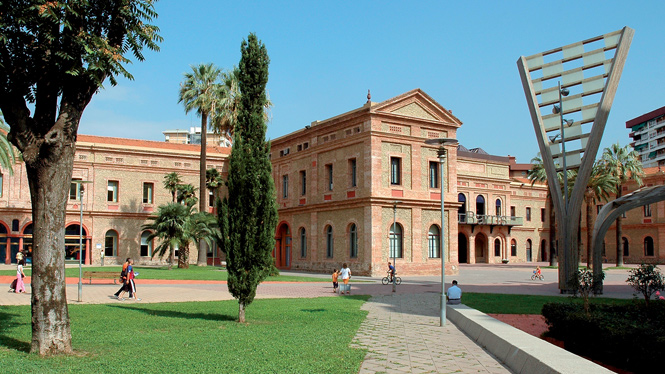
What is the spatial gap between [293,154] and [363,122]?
29.1 ft

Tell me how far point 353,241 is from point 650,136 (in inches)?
3482

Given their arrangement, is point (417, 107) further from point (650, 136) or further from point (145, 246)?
point (650, 136)

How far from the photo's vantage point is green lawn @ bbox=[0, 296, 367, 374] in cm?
838

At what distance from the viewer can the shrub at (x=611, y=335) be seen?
787cm

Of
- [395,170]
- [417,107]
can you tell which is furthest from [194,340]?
[417,107]

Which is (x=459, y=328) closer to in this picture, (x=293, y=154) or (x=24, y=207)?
(x=293, y=154)

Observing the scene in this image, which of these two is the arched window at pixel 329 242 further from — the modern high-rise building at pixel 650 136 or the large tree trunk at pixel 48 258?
the modern high-rise building at pixel 650 136

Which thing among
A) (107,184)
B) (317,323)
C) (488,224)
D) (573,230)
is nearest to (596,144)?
(573,230)

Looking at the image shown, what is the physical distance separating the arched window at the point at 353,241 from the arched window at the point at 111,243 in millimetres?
23201

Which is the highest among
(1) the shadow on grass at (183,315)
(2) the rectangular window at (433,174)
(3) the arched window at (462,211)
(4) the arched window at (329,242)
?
(2) the rectangular window at (433,174)

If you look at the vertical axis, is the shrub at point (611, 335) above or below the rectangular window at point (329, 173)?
below

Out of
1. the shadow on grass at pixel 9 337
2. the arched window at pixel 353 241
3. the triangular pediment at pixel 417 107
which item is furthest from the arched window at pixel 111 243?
the shadow on grass at pixel 9 337

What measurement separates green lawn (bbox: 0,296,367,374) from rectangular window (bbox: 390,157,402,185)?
19.6m

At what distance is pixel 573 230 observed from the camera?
947 inches
